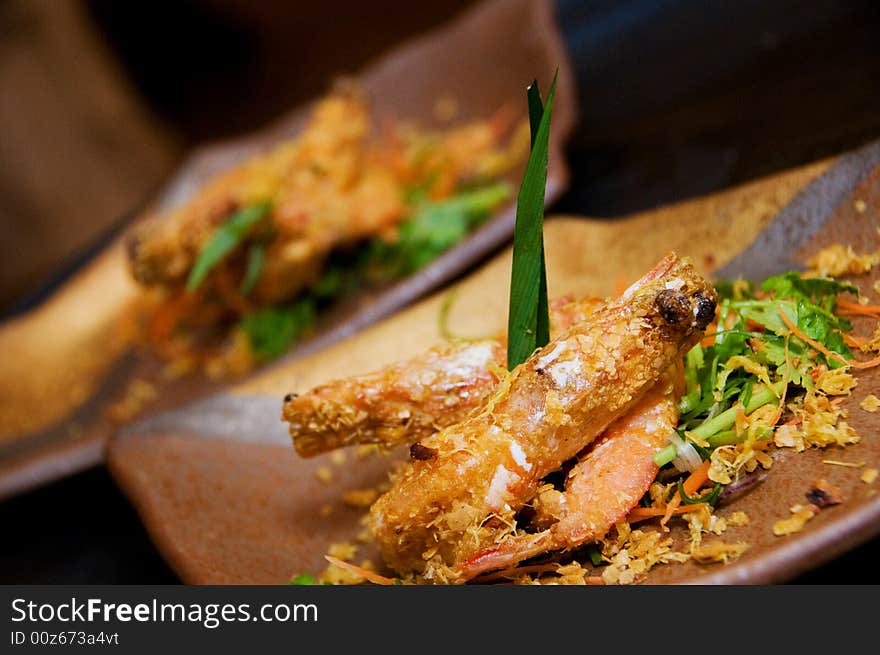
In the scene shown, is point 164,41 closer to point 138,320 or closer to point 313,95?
point 313,95

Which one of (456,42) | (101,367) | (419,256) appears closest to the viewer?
(419,256)

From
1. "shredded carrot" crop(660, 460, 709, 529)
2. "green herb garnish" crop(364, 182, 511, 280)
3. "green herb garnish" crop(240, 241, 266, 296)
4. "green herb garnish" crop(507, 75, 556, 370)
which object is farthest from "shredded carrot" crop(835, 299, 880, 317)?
"green herb garnish" crop(240, 241, 266, 296)

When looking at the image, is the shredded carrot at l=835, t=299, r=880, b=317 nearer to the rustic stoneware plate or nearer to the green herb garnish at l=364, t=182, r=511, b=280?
the rustic stoneware plate

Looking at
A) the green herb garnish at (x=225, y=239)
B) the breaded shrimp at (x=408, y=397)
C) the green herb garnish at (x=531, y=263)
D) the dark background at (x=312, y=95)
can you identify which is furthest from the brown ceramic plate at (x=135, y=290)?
the green herb garnish at (x=531, y=263)

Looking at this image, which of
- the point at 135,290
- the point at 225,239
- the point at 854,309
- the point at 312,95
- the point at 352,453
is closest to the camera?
the point at 854,309

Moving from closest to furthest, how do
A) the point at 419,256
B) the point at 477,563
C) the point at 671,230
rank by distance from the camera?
the point at 477,563
the point at 671,230
the point at 419,256

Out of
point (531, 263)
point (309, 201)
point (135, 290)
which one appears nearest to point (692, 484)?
point (531, 263)

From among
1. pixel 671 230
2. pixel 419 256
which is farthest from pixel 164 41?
pixel 671 230

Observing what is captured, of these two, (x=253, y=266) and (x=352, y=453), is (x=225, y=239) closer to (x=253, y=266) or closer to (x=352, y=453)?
(x=253, y=266)
